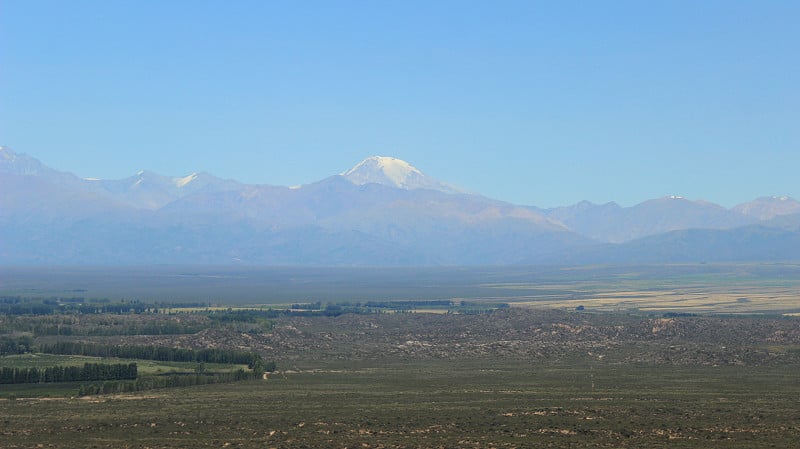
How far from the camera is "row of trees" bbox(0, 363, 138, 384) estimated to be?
338 feet

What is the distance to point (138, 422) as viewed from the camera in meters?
78.0

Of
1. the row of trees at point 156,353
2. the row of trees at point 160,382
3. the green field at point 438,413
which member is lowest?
the green field at point 438,413

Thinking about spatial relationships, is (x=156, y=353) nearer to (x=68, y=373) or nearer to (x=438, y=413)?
(x=68, y=373)

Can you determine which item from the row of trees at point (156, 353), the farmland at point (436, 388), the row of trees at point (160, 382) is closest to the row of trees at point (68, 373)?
the row of trees at point (160, 382)

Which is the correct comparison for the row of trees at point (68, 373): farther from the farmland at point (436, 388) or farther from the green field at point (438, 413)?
the green field at point (438, 413)

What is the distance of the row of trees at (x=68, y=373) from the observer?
103125 mm

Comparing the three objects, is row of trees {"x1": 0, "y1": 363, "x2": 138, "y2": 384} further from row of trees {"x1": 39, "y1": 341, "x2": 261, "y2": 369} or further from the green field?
row of trees {"x1": 39, "y1": 341, "x2": 261, "y2": 369}

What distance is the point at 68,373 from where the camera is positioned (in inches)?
4173

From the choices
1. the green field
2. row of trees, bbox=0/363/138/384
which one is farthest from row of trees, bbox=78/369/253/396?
the green field

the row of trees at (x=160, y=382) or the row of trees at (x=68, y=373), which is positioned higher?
the row of trees at (x=68, y=373)

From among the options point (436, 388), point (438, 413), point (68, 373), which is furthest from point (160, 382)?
point (438, 413)

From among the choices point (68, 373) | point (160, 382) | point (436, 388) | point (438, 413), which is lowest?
point (438, 413)

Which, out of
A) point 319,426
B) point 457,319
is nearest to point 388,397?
point 319,426

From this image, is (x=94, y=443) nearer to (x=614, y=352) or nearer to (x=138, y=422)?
(x=138, y=422)
